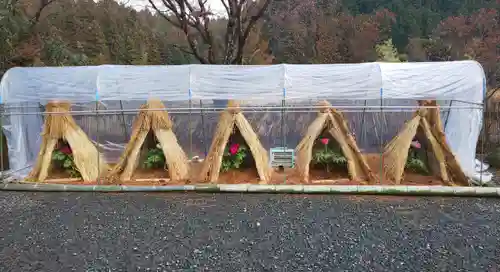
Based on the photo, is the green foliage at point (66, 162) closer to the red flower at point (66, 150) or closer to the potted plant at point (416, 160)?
the red flower at point (66, 150)

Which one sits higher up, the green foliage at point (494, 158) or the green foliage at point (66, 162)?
the green foliage at point (66, 162)

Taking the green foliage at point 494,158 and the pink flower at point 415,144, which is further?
the green foliage at point 494,158

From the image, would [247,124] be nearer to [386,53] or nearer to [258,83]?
[258,83]

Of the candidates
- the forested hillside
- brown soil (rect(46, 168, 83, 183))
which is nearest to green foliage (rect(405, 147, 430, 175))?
brown soil (rect(46, 168, 83, 183))

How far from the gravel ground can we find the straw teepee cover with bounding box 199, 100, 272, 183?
27.3 inches

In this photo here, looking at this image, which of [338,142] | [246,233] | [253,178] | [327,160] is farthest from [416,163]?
[246,233]

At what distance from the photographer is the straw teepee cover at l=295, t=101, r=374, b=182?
6355mm

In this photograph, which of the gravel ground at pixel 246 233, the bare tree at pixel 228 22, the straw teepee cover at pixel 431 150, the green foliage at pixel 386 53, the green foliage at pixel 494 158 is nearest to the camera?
the gravel ground at pixel 246 233

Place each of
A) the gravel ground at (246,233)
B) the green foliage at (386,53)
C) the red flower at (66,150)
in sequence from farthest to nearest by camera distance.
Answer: the green foliage at (386,53), the red flower at (66,150), the gravel ground at (246,233)

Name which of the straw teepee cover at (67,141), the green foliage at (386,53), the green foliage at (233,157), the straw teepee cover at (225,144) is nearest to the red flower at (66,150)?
the straw teepee cover at (67,141)

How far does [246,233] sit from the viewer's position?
164 inches

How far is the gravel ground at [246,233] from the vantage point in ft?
11.4

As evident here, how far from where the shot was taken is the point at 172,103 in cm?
757

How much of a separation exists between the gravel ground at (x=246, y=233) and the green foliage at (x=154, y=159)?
111cm
